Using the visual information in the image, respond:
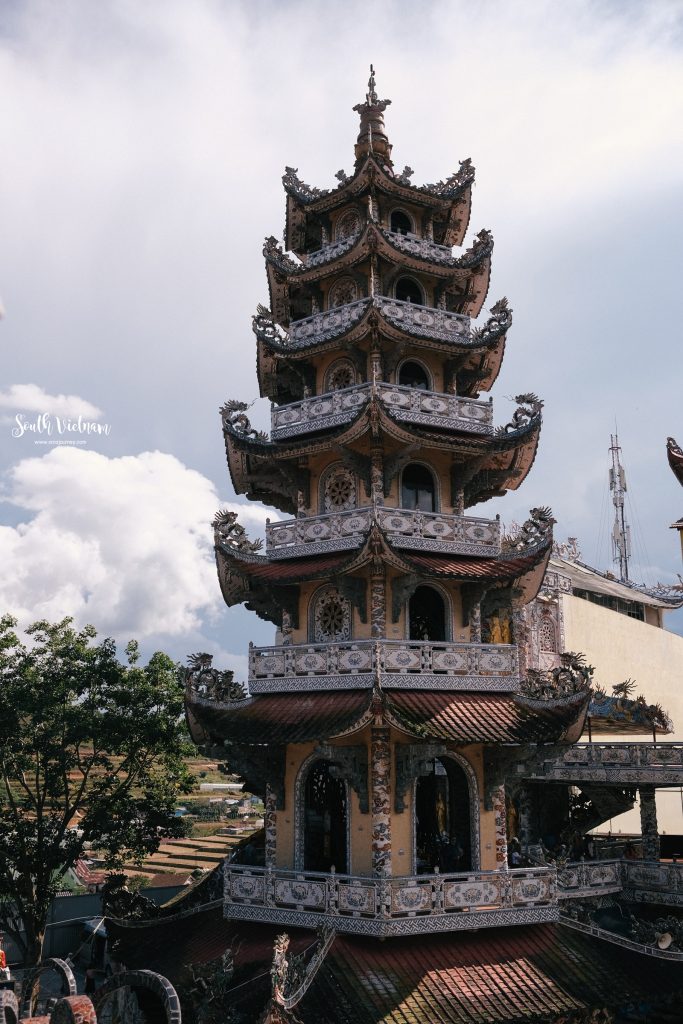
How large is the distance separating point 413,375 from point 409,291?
2.68m

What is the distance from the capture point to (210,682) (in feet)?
60.8

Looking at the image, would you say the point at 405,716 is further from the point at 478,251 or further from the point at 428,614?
the point at 478,251

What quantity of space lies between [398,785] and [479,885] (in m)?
2.35

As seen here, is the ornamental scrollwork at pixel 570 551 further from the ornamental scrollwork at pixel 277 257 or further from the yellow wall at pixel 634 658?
the ornamental scrollwork at pixel 277 257

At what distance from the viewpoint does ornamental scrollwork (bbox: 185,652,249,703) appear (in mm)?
18359

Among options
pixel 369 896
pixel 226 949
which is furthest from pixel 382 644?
pixel 226 949

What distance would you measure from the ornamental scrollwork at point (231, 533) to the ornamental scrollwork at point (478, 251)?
9.05m

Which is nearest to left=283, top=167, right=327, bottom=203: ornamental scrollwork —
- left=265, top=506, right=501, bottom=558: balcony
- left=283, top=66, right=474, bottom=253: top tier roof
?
left=283, top=66, right=474, bottom=253: top tier roof

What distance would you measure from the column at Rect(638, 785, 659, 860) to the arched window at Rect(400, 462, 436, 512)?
8.42 meters

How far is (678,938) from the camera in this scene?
655 inches

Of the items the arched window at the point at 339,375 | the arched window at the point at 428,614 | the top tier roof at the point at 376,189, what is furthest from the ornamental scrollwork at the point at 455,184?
the arched window at the point at 428,614

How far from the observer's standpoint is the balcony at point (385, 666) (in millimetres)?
16969

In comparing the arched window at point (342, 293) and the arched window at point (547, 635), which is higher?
the arched window at point (342, 293)

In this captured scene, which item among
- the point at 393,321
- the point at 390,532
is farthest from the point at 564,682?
the point at 393,321
